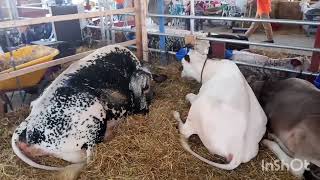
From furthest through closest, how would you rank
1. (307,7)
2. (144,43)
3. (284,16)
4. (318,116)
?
(284,16) < (307,7) < (144,43) < (318,116)

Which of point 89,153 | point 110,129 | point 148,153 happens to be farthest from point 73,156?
point 148,153

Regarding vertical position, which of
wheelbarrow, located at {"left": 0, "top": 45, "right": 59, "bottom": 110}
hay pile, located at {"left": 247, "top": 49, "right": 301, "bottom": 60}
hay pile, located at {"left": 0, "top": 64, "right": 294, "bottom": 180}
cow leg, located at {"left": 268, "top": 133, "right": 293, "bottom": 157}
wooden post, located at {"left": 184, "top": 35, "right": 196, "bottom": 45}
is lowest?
hay pile, located at {"left": 0, "top": 64, "right": 294, "bottom": 180}

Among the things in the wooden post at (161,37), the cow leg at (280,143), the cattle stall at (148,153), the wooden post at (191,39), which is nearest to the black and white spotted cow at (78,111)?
the cattle stall at (148,153)

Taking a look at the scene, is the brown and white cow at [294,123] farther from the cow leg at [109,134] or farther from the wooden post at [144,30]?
the wooden post at [144,30]

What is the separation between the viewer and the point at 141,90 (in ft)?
12.1

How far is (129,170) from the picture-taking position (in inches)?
104

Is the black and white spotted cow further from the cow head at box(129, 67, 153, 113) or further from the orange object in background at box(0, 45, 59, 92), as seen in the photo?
the orange object in background at box(0, 45, 59, 92)

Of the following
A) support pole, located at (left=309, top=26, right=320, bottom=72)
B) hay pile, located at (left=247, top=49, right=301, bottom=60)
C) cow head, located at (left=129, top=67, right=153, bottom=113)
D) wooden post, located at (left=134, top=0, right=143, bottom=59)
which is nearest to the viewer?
cow head, located at (left=129, top=67, right=153, bottom=113)

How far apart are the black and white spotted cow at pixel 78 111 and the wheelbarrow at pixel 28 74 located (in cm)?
72

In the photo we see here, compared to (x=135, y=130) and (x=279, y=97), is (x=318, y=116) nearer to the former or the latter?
(x=279, y=97)

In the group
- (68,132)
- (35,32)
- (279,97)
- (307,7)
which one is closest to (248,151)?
(279,97)

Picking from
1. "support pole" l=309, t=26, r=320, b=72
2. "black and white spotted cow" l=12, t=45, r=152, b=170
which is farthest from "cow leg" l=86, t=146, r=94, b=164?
"support pole" l=309, t=26, r=320, b=72

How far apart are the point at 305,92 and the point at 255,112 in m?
0.61

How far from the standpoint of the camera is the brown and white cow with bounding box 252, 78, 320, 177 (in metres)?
2.52
